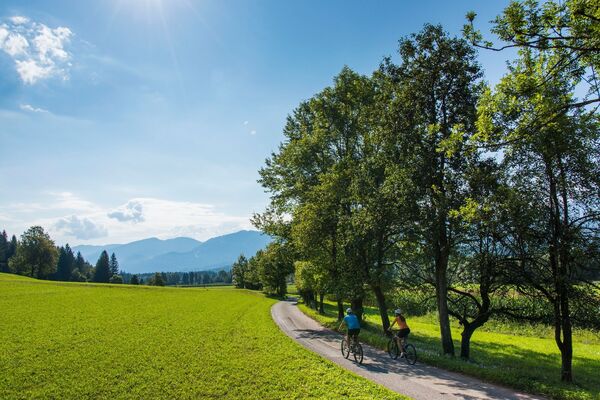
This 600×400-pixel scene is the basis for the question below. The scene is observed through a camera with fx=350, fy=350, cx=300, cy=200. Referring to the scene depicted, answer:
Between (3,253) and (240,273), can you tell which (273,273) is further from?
(3,253)

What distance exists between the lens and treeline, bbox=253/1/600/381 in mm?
10148

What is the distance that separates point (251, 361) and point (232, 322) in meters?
17.1

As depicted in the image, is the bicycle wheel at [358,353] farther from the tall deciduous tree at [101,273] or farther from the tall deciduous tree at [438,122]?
the tall deciduous tree at [101,273]

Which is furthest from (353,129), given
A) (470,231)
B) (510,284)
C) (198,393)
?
(198,393)

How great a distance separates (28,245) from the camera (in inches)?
4370

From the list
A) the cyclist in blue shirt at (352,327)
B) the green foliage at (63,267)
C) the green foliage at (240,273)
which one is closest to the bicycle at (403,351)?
the cyclist in blue shirt at (352,327)

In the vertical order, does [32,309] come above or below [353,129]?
below

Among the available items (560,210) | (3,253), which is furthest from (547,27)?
(3,253)

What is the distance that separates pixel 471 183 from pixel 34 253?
438ft

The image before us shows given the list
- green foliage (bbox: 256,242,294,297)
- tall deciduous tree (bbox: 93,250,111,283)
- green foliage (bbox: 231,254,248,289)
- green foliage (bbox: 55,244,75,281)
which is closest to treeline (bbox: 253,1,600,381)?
green foliage (bbox: 256,242,294,297)

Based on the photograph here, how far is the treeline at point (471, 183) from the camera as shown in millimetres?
10148

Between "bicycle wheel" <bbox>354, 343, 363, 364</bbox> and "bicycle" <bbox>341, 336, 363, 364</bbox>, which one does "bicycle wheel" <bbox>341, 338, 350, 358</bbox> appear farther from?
"bicycle wheel" <bbox>354, 343, 363, 364</bbox>

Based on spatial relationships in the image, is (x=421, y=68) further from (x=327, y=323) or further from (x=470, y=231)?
(x=327, y=323)

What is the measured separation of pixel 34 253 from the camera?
11156 centimetres
